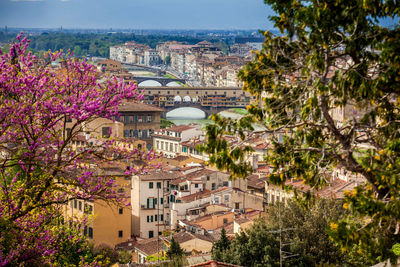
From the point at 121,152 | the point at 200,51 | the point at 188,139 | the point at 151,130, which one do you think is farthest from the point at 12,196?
the point at 200,51

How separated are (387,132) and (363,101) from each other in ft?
0.74

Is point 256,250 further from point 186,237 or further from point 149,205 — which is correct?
point 149,205

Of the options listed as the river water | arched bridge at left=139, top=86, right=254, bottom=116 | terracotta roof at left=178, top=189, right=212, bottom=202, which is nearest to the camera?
terracotta roof at left=178, top=189, right=212, bottom=202

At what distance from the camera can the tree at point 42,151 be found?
561 cm

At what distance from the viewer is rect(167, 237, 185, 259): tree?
45.9 feet

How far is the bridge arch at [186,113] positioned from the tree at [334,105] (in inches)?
2240

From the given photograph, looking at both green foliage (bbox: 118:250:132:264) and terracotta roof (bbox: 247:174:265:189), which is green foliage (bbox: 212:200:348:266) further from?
terracotta roof (bbox: 247:174:265:189)

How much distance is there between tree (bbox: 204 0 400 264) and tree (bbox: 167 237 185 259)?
947 cm

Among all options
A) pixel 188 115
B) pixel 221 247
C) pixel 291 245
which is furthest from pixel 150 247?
pixel 188 115

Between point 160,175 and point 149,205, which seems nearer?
point 149,205

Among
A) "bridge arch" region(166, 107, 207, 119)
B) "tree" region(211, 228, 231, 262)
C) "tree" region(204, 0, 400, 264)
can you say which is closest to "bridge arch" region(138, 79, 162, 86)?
"bridge arch" region(166, 107, 207, 119)

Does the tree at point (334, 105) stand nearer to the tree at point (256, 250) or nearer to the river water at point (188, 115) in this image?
the tree at point (256, 250)

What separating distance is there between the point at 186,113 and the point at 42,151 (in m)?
59.3

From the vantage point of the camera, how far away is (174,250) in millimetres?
14156
